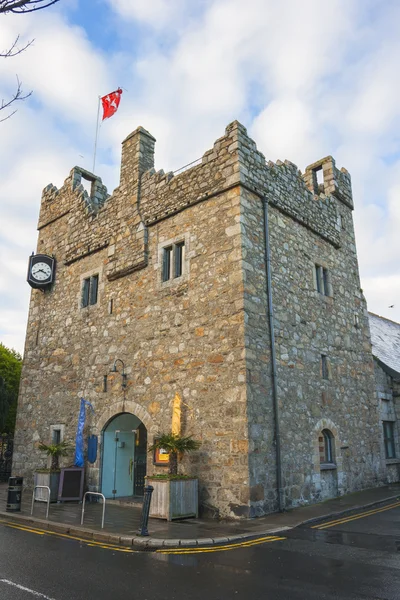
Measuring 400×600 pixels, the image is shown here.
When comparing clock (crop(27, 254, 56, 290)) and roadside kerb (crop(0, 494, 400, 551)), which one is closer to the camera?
roadside kerb (crop(0, 494, 400, 551))

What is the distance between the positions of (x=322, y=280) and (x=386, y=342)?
791 centimetres

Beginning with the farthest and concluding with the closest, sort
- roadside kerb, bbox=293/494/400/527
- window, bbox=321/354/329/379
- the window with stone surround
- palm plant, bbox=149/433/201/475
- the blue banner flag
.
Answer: the window with stone surround
the blue banner flag
window, bbox=321/354/329/379
palm plant, bbox=149/433/201/475
roadside kerb, bbox=293/494/400/527

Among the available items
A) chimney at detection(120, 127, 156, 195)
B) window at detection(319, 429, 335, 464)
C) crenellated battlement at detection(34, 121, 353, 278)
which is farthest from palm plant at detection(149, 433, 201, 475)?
chimney at detection(120, 127, 156, 195)

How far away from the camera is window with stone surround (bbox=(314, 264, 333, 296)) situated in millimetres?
14202

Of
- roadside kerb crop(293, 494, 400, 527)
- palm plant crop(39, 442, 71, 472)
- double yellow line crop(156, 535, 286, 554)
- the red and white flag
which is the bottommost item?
double yellow line crop(156, 535, 286, 554)

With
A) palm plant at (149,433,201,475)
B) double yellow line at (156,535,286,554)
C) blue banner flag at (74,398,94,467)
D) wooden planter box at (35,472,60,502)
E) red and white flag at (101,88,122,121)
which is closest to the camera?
double yellow line at (156,535,286,554)

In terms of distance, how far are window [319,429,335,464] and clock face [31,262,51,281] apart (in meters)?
10.7

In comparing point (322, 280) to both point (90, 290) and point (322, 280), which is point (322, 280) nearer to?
point (322, 280)

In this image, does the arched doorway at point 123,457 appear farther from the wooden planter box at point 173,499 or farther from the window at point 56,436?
the wooden planter box at point 173,499

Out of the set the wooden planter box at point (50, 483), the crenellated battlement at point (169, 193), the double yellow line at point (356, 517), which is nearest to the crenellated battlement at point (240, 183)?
the crenellated battlement at point (169, 193)

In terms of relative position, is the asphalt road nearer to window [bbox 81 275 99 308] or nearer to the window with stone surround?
the window with stone surround

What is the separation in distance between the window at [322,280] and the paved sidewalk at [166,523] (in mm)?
5748

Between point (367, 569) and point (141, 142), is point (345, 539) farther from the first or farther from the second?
point (141, 142)

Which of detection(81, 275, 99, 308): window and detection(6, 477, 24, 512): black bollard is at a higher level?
detection(81, 275, 99, 308): window
